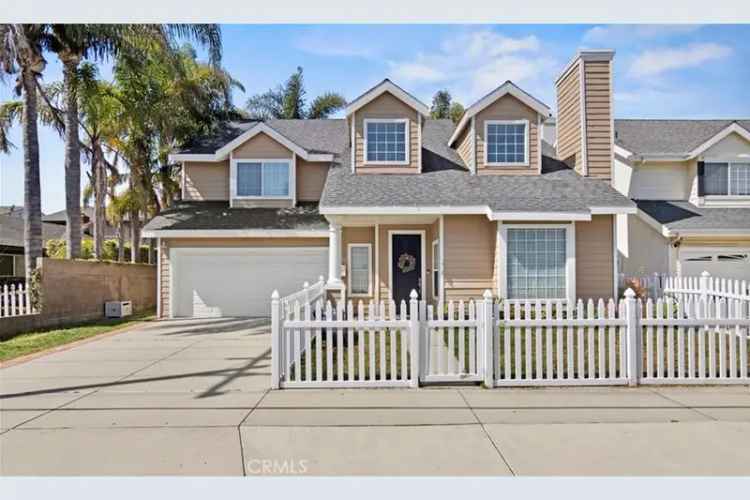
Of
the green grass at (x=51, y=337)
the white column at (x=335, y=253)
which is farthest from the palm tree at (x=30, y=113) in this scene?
the white column at (x=335, y=253)

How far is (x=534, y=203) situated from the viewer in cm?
1217

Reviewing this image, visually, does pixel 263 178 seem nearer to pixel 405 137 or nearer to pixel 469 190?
pixel 405 137

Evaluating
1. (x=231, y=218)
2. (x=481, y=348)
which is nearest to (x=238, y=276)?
(x=231, y=218)

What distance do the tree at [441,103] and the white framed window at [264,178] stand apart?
853 inches

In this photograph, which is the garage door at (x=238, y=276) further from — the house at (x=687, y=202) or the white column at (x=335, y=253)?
the house at (x=687, y=202)

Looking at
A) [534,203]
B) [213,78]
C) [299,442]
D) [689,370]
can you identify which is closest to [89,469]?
[299,442]

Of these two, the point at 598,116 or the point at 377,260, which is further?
the point at 377,260

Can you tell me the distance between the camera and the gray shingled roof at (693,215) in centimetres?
1514

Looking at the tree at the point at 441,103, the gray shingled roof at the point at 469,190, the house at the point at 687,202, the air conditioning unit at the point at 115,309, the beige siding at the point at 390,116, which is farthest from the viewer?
the tree at the point at 441,103

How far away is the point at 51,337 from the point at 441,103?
30.5 meters

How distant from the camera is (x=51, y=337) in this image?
37.8 feet

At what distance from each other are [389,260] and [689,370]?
8.75 m

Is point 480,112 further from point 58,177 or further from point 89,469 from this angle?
point 58,177

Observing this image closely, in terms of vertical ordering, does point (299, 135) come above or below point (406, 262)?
above
